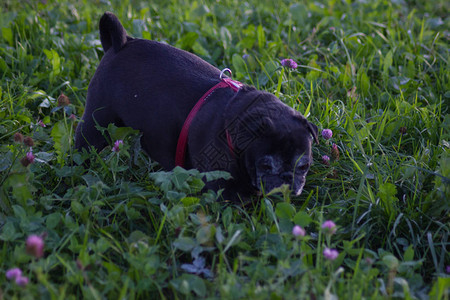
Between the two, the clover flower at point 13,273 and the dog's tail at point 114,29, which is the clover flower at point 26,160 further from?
the dog's tail at point 114,29

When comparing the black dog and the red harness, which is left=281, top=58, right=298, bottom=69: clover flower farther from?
the red harness

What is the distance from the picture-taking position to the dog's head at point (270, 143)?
2373 mm

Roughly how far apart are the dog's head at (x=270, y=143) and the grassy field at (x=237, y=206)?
126 mm

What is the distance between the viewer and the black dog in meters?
2.40

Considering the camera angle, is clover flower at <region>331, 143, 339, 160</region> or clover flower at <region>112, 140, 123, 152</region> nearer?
clover flower at <region>112, 140, 123, 152</region>

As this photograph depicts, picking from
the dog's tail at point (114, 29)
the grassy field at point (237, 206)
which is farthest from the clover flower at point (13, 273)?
the dog's tail at point (114, 29)

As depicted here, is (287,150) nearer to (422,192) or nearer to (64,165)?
(422,192)

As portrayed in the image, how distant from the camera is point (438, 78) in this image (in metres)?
3.95

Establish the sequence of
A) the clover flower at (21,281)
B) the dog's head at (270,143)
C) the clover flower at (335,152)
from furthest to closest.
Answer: the clover flower at (335,152)
the dog's head at (270,143)
the clover flower at (21,281)

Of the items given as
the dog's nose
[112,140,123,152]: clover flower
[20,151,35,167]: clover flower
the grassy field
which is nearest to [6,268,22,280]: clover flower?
the grassy field

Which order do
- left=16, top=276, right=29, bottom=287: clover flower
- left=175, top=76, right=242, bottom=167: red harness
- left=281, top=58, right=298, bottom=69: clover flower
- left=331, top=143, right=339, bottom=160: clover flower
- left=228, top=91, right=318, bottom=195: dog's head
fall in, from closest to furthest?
1. left=16, top=276, right=29, bottom=287: clover flower
2. left=228, top=91, right=318, bottom=195: dog's head
3. left=175, top=76, right=242, bottom=167: red harness
4. left=331, top=143, right=339, bottom=160: clover flower
5. left=281, top=58, right=298, bottom=69: clover flower

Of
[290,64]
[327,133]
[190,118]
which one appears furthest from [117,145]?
[290,64]

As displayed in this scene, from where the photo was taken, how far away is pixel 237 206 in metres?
2.50

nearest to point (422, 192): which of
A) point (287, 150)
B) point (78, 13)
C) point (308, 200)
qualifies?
point (308, 200)
